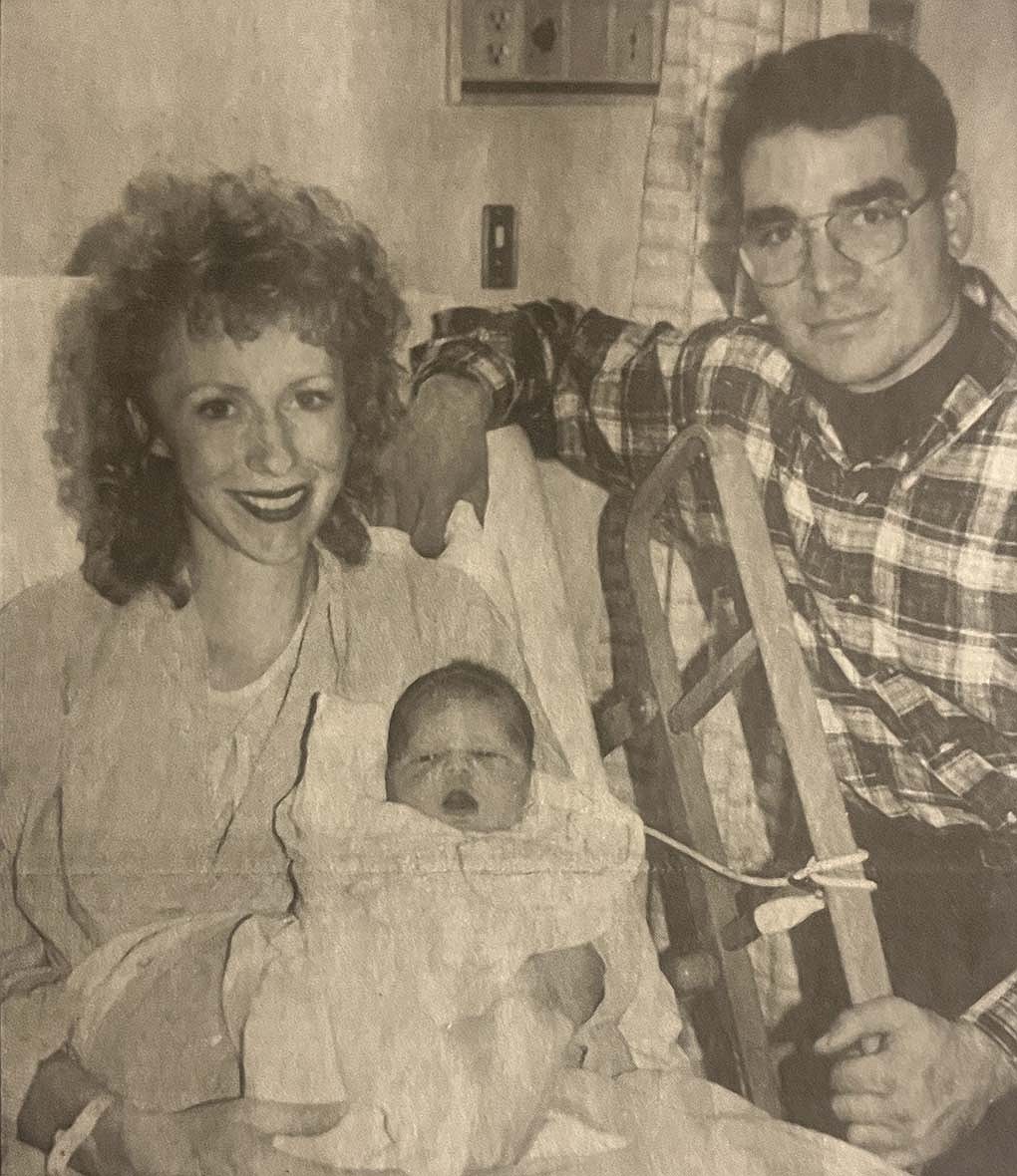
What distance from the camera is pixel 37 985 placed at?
2.12m

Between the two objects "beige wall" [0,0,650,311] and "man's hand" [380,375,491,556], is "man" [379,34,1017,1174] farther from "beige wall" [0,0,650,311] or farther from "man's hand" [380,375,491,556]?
"beige wall" [0,0,650,311]

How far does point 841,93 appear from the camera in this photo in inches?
83.2

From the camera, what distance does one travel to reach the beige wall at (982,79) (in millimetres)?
2117

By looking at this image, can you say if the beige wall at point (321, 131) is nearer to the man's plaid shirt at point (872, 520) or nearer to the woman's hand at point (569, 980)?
the man's plaid shirt at point (872, 520)

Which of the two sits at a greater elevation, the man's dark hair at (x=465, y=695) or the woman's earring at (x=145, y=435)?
the woman's earring at (x=145, y=435)

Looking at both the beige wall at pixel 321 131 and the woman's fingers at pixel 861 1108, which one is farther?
the woman's fingers at pixel 861 1108

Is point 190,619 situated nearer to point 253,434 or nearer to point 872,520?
point 253,434

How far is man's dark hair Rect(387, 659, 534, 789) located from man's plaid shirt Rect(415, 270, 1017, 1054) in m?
0.31

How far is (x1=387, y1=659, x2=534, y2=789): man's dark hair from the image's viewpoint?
6.97ft

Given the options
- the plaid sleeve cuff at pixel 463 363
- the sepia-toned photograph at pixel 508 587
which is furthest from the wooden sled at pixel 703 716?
the plaid sleeve cuff at pixel 463 363

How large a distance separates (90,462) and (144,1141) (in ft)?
2.89

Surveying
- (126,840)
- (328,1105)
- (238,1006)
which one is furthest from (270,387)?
(328,1105)

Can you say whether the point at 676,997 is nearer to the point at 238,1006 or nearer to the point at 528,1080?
the point at 528,1080

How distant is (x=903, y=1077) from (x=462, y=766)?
2.39 feet
